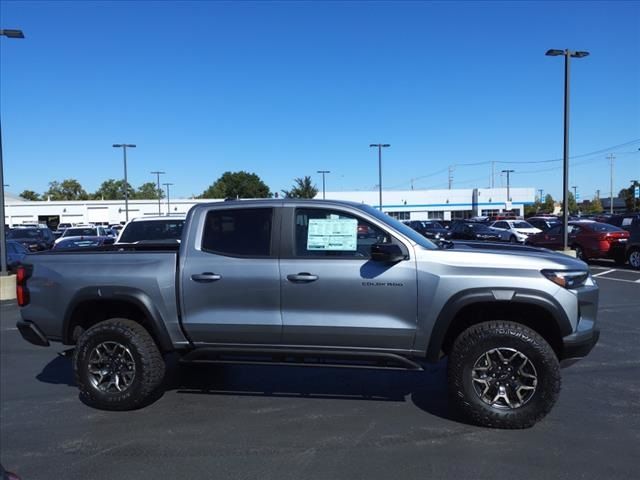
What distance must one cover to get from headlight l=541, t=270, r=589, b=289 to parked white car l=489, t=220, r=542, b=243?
2580 cm

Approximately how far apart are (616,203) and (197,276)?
130m

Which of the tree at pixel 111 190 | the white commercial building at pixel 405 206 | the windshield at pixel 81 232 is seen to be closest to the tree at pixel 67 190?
the tree at pixel 111 190

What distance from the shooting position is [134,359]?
4973 mm

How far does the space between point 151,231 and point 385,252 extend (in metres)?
7.06

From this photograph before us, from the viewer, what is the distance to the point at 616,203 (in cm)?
11750

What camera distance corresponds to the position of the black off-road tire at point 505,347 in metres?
4.36

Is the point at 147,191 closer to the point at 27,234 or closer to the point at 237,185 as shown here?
the point at 237,185

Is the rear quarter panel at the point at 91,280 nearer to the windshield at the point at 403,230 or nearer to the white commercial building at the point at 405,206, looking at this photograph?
the windshield at the point at 403,230

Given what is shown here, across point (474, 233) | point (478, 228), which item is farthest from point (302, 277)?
point (478, 228)

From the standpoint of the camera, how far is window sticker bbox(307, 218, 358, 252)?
189 inches

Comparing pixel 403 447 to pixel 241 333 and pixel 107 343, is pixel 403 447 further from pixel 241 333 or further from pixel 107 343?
pixel 107 343

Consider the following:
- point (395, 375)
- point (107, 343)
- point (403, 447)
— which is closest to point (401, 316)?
point (403, 447)

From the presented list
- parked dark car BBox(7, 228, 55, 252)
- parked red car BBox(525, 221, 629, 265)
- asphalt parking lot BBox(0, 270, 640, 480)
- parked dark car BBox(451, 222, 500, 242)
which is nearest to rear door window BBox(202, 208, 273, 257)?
asphalt parking lot BBox(0, 270, 640, 480)

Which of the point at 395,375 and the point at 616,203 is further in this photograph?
the point at 616,203
